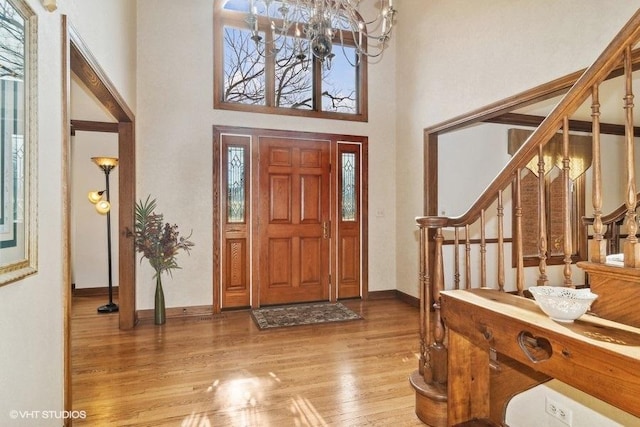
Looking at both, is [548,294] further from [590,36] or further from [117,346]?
[117,346]

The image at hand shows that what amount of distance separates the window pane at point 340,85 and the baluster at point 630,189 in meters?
3.82

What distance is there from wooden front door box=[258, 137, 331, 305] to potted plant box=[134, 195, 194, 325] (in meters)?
1.09

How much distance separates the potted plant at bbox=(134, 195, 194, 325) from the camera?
383 cm

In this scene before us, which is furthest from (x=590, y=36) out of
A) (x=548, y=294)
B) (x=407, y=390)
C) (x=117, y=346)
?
(x=117, y=346)

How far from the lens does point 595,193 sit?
→ 4.54 feet

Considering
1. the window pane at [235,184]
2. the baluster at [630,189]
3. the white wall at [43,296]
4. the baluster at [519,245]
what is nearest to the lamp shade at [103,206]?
the window pane at [235,184]

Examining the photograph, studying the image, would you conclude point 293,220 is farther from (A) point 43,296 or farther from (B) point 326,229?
(A) point 43,296

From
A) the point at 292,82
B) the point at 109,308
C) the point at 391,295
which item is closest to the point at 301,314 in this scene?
the point at 391,295

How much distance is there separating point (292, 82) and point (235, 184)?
1623 millimetres

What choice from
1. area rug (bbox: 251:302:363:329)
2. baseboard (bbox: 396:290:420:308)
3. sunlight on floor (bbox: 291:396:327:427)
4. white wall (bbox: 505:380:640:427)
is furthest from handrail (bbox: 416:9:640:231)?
baseboard (bbox: 396:290:420:308)

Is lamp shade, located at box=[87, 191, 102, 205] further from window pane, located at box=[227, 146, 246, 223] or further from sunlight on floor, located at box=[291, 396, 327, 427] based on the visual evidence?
sunlight on floor, located at box=[291, 396, 327, 427]

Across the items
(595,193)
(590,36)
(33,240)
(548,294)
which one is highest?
(590,36)

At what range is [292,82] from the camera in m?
4.75

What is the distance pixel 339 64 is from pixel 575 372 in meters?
4.64
